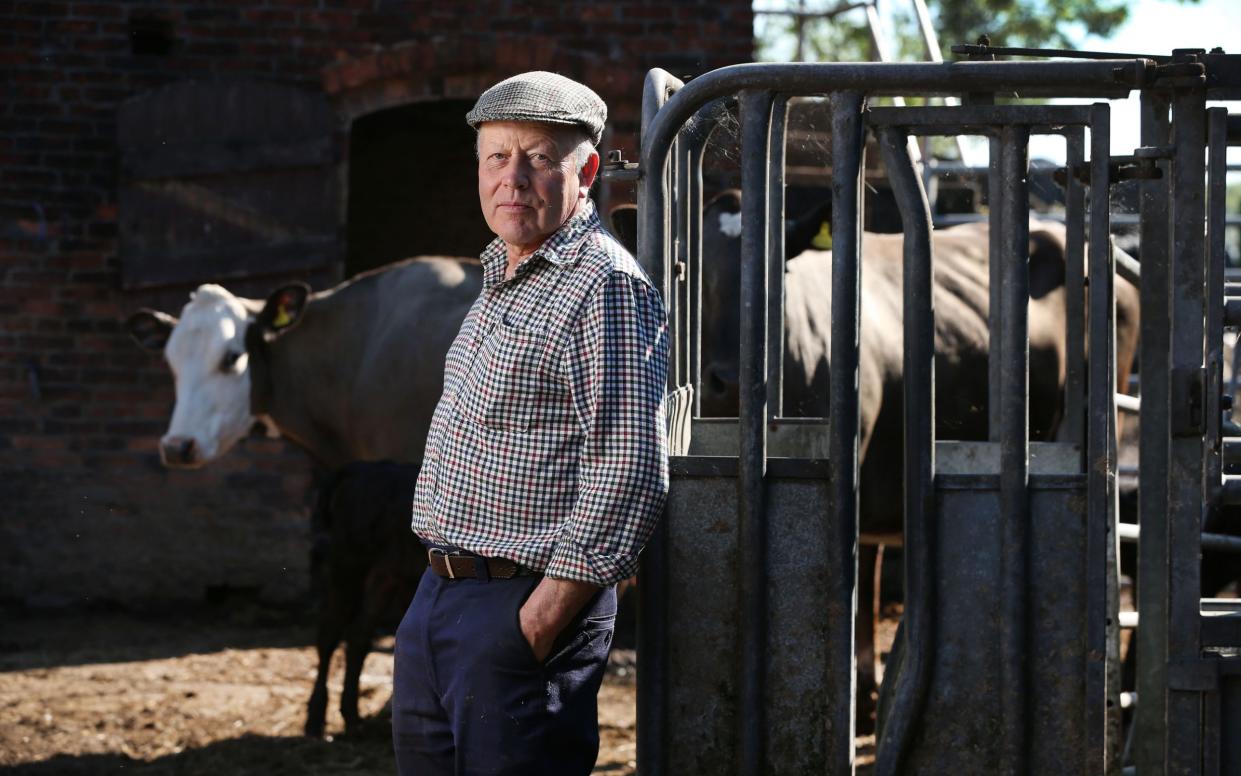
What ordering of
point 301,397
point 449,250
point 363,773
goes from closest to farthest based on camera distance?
point 363,773 < point 301,397 < point 449,250

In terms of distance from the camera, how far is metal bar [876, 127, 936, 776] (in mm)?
2572

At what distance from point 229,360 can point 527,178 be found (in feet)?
13.8

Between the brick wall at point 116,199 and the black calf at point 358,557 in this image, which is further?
the brick wall at point 116,199

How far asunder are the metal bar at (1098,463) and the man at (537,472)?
31.9 inches

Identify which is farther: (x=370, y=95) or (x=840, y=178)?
(x=370, y=95)

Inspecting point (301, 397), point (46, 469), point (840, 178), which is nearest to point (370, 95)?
point (301, 397)

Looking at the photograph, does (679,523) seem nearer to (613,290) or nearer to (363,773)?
(613,290)

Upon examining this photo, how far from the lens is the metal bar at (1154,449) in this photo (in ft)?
8.45

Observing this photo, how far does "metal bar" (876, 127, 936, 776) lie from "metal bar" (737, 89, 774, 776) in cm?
23

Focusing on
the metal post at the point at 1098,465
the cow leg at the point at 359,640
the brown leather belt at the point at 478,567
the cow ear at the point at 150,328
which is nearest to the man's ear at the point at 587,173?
the brown leather belt at the point at 478,567

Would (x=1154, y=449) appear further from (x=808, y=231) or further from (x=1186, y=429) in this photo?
(x=808, y=231)

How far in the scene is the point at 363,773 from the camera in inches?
188

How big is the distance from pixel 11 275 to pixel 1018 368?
243 inches

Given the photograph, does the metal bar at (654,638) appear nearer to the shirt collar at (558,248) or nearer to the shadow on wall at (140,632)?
the shirt collar at (558,248)
